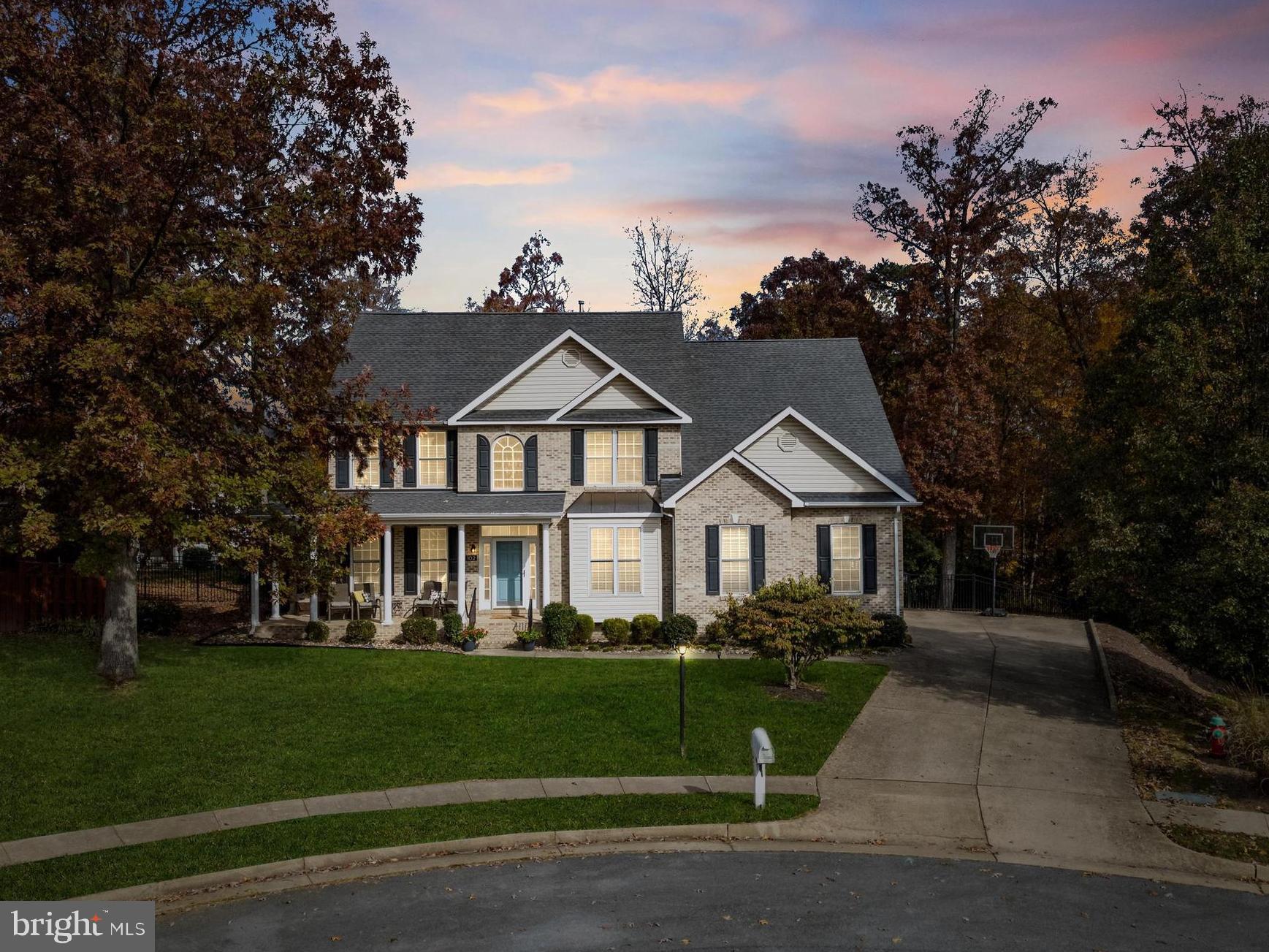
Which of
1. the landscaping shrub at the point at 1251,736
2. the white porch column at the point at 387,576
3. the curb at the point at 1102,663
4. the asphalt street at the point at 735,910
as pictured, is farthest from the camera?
the white porch column at the point at 387,576

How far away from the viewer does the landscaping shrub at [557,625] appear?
25281 millimetres

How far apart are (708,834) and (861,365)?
73.7 ft

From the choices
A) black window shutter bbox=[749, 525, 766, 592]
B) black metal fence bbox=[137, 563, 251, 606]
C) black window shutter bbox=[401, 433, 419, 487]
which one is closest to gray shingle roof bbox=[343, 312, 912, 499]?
black window shutter bbox=[401, 433, 419, 487]

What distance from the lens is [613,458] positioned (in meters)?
29.2

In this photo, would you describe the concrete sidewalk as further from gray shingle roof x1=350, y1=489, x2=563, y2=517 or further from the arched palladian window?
the arched palladian window

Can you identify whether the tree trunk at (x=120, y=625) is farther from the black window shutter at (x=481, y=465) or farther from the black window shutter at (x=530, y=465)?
the black window shutter at (x=530, y=465)

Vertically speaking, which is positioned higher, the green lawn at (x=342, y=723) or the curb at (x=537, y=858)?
the green lawn at (x=342, y=723)

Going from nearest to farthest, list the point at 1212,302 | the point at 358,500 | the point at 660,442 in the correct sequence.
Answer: the point at 1212,302
the point at 358,500
the point at 660,442

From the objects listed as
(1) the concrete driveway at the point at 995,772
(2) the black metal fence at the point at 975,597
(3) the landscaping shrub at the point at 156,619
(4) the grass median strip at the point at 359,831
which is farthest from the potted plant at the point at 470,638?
(2) the black metal fence at the point at 975,597

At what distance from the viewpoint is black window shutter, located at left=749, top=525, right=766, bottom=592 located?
89.4 ft

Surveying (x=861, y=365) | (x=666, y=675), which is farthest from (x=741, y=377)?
(x=666, y=675)

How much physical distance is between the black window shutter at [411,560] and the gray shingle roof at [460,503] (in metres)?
0.89

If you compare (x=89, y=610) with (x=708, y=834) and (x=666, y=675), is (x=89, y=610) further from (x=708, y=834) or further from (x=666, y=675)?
(x=708, y=834)

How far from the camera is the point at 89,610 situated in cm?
2402
